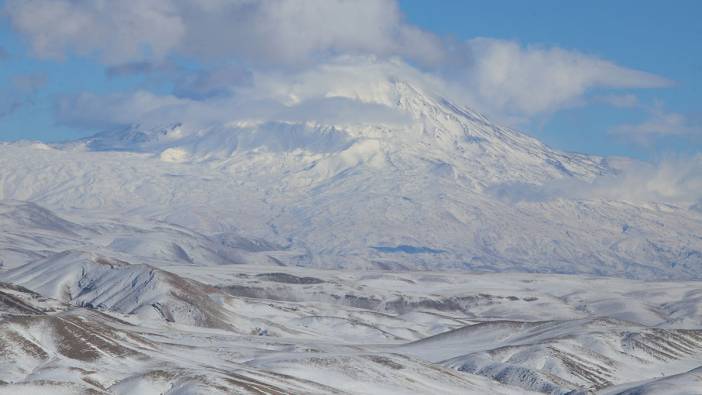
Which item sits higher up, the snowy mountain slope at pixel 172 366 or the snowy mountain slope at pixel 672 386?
the snowy mountain slope at pixel 672 386

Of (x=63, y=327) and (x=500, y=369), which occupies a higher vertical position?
(x=500, y=369)

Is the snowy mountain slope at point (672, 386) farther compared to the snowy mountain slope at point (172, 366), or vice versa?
the snowy mountain slope at point (672, 386)

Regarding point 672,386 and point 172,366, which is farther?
point 672,386

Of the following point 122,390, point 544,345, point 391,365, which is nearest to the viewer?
point 122,390

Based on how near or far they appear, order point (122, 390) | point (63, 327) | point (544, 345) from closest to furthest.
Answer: point (122, 390), point (63, 327), point (544, 345)

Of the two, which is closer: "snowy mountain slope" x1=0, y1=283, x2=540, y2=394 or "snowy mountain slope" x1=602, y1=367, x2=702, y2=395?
"snowy mountain slope" x1=0, y1=283, x2=540, y2=394

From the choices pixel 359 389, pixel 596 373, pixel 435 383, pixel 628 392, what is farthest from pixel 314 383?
pixel 596 373

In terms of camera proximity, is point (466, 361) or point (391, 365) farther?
point (466, 361)

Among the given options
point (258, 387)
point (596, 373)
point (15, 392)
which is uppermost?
point (596, 373)

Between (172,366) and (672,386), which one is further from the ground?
(672,386)

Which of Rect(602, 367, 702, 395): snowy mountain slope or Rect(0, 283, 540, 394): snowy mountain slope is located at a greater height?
Rect(602, 367, 702, 395): snowy mountain slope

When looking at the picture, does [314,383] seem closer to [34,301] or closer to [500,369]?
[500,369]

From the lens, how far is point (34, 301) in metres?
196

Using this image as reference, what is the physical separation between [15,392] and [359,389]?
45178 mm
